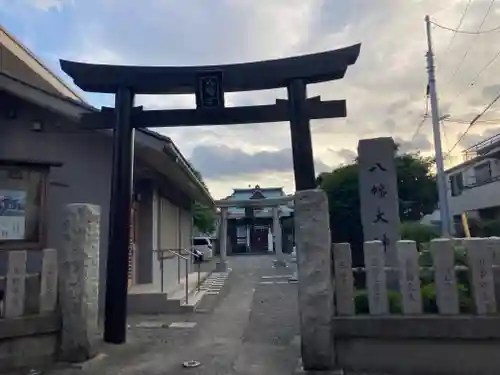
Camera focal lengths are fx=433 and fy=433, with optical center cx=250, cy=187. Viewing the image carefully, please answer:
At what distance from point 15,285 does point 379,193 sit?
16.6ft

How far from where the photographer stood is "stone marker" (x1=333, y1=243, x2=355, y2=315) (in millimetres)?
4969

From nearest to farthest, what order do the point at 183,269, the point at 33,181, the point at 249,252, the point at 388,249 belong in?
the point at 388,249 < the point at 33,181 < the point at 183,269 < the point at 249,252

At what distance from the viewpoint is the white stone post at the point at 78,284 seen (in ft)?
17.6

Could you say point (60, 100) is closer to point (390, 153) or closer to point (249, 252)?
point (390, 153)

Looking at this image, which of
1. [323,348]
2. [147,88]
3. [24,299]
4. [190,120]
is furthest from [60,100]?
[323,348]

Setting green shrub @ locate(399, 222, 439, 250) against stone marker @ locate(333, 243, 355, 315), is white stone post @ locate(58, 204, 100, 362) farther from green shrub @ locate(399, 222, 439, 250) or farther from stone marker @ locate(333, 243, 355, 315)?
green shrub @ locate(399, 222, 439, 250)

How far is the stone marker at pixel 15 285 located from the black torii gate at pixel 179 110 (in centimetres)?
132

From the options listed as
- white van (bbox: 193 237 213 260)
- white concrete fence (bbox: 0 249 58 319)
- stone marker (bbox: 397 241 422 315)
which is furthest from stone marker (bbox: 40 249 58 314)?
white van (bbox: 193 237 213 260)

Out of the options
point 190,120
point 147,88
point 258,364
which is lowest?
point 258,364

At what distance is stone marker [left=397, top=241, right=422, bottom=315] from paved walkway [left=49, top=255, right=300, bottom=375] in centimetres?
158

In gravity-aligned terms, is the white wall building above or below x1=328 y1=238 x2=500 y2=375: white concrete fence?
above

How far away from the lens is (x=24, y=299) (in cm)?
530

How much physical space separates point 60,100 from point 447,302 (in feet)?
22.7

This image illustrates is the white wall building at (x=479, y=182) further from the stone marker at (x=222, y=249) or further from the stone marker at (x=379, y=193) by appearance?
the stone marker at (x=379, y=193)
